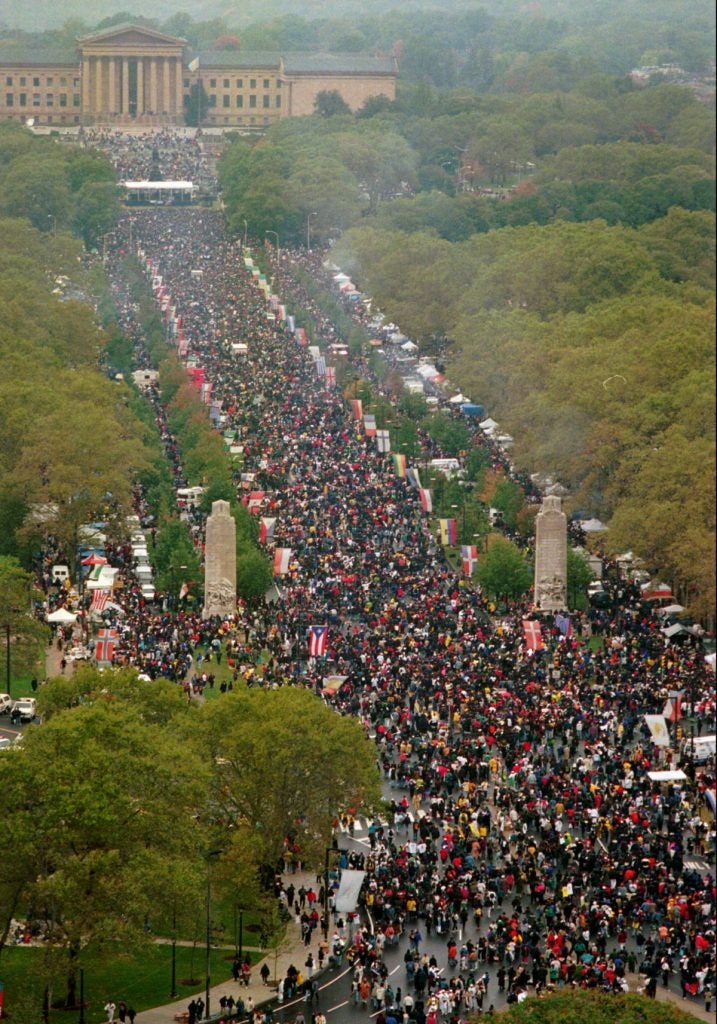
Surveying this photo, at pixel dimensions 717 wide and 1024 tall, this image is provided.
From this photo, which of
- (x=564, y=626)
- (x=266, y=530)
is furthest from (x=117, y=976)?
(x=266, y=530)

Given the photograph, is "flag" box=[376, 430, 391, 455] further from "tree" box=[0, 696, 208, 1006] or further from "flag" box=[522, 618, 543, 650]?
"tree" box=[0, 696, 208, 1006]

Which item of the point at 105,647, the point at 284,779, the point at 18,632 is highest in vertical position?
the point at 18,632

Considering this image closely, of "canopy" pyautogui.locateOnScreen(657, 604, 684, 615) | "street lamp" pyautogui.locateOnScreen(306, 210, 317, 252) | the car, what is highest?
"street lamp" pyautogui.locateOnScreen(306, 210, 317, 252)

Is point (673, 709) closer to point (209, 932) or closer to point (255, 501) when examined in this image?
point (209, 932)

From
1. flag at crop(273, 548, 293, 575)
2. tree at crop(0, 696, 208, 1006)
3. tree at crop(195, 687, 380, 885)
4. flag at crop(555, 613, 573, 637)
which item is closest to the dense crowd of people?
flag at crop(555, 613, 573, 637)

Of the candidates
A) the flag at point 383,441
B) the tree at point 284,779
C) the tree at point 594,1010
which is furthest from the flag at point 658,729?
the flag at point 383,441

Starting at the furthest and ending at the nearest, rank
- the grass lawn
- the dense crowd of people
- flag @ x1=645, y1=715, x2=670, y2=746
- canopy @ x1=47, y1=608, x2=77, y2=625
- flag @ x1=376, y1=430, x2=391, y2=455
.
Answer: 1. flag @ x1=376, y1=430, x2=391, y2=455
2. canopy @ x1=47, y1=608, x2=77, y2=625
3. flag @ x1=645, y1=715, x2=670, y2=746
4. the dense crowd of people
5. the grass lawn

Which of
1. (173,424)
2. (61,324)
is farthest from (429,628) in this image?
(61,324)
